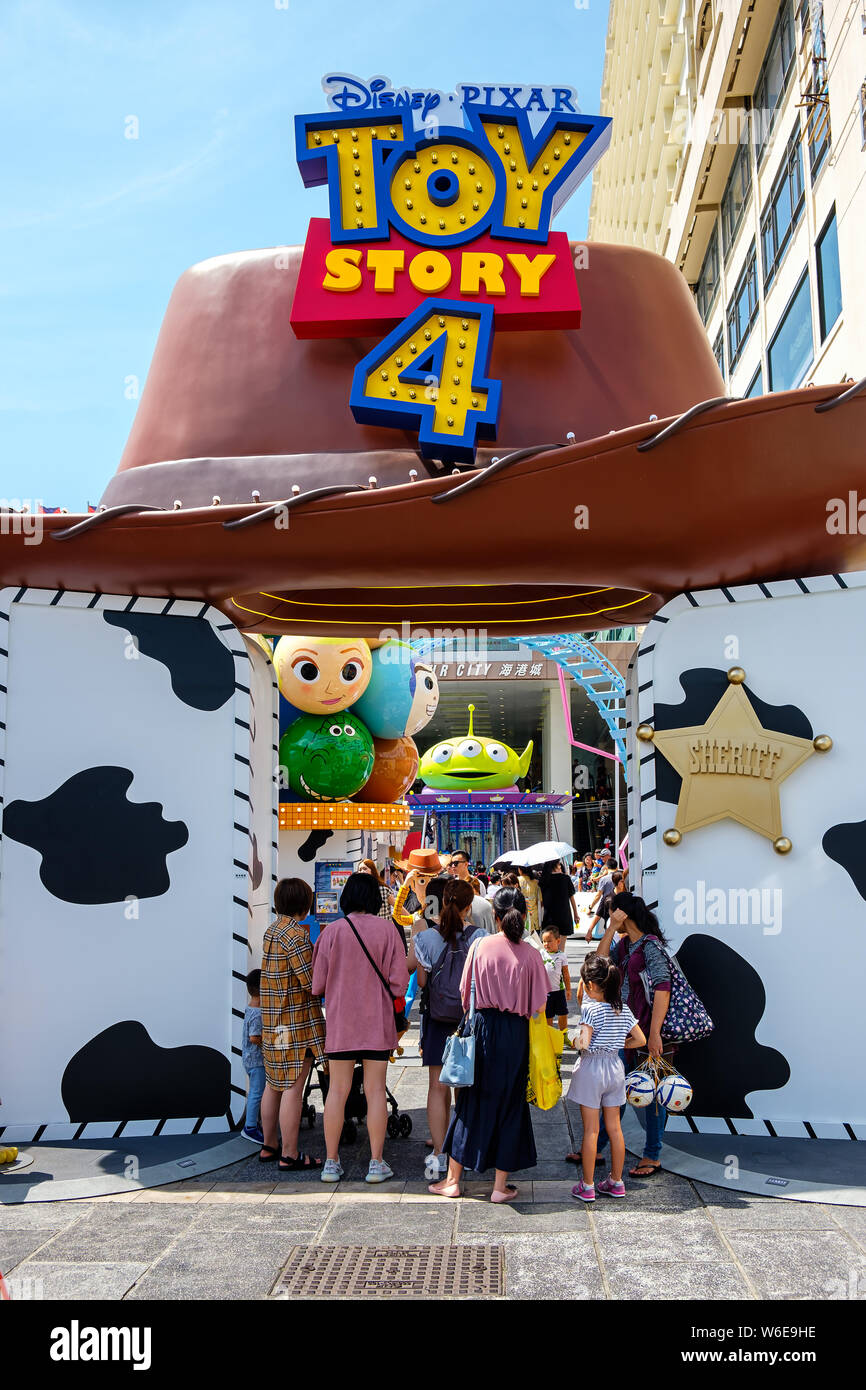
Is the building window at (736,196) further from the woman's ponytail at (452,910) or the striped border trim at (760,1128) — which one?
the striped border trim at (760,1128)

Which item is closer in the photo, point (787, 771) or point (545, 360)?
point (787, 771)

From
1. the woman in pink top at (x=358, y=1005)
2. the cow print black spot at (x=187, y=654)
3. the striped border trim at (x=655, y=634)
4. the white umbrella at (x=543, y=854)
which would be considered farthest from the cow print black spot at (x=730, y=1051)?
the white umbrella at (x=543, y=854)

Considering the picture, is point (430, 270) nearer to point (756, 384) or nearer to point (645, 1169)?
point (645, 1169)

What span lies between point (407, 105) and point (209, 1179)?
7.05 m

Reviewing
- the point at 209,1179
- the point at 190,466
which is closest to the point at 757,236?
the point at 190,466

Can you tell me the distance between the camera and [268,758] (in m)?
8.14

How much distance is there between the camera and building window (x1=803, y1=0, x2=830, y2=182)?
1706cm

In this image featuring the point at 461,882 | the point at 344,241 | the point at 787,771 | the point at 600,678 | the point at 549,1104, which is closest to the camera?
the point at 549,1104

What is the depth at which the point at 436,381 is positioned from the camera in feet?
22.7

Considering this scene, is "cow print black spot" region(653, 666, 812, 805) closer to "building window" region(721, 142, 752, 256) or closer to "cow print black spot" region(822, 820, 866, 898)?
"cow print black spot" region(822, 820, 866, 898)

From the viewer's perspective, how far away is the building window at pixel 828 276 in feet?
56.6

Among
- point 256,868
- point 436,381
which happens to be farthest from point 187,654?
point 436,381

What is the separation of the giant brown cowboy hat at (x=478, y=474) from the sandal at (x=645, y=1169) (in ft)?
11.6

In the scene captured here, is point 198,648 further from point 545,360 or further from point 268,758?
point 545,360
